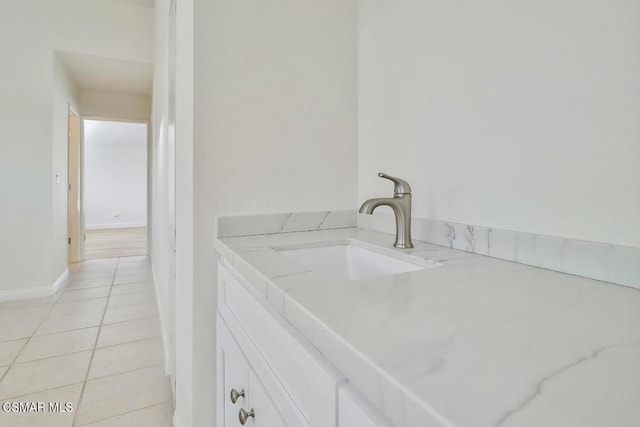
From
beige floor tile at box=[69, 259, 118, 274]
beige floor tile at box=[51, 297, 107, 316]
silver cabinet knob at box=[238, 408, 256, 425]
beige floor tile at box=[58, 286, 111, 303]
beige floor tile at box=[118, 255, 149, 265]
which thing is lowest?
beige floor tile at box=[51, 297, 107, 316]

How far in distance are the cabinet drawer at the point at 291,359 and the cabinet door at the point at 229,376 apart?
0.08m

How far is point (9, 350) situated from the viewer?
1993 mm

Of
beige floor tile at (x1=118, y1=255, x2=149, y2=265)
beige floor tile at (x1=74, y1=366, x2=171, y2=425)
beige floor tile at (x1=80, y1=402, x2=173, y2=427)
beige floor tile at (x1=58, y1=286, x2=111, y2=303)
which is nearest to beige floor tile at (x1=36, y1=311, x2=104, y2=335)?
beige floor tile at (x1=58, y1=286, x2=111, y2=303)

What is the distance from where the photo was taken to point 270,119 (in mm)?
1164

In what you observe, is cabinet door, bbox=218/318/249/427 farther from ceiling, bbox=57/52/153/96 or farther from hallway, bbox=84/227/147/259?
hallway, bbox=84/227/147/259

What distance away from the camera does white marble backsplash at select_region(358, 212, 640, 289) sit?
60 cm

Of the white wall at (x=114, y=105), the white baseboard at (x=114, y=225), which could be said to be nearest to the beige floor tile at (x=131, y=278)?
the white wall at (x=114, y=105)

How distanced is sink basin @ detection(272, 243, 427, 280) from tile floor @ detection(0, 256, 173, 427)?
3.49ft

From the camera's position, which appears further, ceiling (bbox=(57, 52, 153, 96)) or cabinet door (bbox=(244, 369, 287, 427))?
ceiling (bbox=(57, 52, 153, 96))

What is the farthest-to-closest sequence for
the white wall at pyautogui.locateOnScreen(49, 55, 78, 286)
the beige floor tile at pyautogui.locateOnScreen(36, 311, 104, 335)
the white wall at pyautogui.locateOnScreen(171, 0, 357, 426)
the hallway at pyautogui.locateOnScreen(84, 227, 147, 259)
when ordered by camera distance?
the hallway at pyautogui.locateOnScreen(84, 227, 147, 259) < the white wall at pyautogui.locateOnScreen(49, 55, 78, 286) < the beige floor tile at pyautogui.locateOnScreen(36, 311, 104, 335) < the white wall at pyautogui.locateOnScreen(171, 0, 357, 426)

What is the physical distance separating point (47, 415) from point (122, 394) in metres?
0.28

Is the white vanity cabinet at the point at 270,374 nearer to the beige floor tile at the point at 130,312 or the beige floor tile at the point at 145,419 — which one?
the beige floor tile at the point at 145,419

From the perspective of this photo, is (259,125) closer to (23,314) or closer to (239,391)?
(239,391)

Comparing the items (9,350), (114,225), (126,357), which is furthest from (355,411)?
(114,225)
